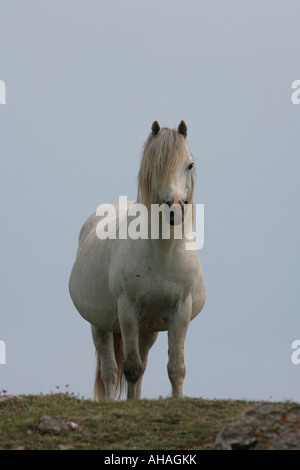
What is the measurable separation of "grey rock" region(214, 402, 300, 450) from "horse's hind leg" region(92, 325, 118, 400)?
16.9 feet

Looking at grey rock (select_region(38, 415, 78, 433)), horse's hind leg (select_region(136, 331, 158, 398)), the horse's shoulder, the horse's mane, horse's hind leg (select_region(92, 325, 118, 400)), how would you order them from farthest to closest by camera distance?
the horse's shoulder < horse's hind leg (select_region(92, 325, 118, 400)) < horse's hind leg (select_region(136, 331, 158, 398)) < the horse's mane < grey rock (select_region(38, 415, 78, 433))

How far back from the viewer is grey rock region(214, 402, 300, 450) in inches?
270

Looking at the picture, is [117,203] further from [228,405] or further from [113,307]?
[228,405]

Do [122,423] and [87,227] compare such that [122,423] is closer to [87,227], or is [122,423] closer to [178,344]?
[178,344]

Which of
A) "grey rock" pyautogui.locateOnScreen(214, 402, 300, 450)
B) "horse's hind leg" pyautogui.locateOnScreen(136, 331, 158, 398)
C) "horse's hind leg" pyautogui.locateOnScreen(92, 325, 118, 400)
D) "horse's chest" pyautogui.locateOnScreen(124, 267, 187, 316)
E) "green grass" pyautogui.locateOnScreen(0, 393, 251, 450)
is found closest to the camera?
"grey rock" pyautogui.locateOnScreen(214, 402, 300, 450)

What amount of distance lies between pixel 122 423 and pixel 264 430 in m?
1.91

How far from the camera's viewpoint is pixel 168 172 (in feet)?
31.0

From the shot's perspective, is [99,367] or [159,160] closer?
[159,160]

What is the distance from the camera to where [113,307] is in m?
11.3

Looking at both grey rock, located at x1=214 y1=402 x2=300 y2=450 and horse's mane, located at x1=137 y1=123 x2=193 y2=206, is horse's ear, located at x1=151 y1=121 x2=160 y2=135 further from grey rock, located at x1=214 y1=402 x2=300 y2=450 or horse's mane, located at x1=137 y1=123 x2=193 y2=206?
grey rock, located at x1=214 y1=402 x2=300 y2=450

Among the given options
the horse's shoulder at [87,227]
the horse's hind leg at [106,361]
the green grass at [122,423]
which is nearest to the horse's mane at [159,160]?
the green grass at [122,423]

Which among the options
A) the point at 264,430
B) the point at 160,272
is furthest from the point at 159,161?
the point at 264,430

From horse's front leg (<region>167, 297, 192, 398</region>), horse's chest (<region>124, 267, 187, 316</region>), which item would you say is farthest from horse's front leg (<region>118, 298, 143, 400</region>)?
horse's front leg (<region>167, 297, 192, 398</region>)
